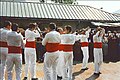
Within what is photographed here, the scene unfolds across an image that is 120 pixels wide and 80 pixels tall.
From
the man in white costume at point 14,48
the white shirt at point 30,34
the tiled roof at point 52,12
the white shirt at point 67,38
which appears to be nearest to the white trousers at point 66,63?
the white shirt at point 67,38

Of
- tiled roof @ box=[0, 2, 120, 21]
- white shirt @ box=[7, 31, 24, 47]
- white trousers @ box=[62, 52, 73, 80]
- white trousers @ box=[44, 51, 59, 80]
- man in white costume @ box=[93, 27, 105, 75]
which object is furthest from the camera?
tiled roof @ box=[0, 2, 120, 21]

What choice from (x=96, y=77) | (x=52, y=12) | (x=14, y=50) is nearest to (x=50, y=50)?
(x=14, y=50)

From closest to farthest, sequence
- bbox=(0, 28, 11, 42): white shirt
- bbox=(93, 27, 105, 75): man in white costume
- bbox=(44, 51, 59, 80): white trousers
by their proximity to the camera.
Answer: bbox=(0, 28, 11, 42): white shirt, bbox=(44, 51, 59, 80): white trousers, bbox=(93, 27, 105, 75): man in white costume

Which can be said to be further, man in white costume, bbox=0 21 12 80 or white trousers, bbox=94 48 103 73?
white trousers, bbox=94 48 103 73

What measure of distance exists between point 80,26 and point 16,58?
54.8ft

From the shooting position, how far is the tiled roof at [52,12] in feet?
78.2

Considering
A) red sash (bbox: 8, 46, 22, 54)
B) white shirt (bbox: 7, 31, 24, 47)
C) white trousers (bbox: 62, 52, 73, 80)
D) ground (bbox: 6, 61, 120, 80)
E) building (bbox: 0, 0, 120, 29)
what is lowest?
ground (bbox: 6, 61, 120, 80)

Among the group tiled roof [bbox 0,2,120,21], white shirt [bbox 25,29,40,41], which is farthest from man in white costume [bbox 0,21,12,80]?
tiled roof [bbox 0,2,120,21]

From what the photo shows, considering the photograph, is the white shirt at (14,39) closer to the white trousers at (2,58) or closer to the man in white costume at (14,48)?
the man in white costume at (14,48)

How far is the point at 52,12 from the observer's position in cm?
2512

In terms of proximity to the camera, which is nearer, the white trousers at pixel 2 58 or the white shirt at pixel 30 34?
the white trousers at pixel 2 58

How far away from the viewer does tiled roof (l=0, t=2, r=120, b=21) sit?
23.8 m

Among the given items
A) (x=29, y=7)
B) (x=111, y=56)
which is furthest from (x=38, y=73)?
(x=29, y=7)

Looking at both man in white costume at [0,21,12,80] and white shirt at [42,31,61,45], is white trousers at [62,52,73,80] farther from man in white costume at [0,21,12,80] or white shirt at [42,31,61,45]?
man in white costume at [0,21,12,80]
